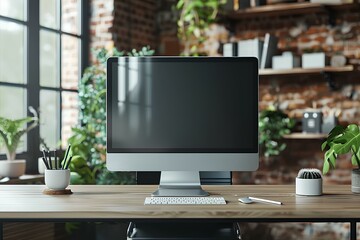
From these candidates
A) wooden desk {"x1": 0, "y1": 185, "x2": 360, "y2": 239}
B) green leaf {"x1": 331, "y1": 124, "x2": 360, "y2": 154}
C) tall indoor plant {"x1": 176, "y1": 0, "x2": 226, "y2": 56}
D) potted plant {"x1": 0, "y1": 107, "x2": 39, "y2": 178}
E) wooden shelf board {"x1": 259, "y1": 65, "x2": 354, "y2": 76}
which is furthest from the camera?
tall indoor plant {"x1": 176, "y1": 0, "x2": 226, "y2": 56}

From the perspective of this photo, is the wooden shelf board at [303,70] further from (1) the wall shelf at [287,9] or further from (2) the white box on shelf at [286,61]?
(1) the wall shelf at [287,9]

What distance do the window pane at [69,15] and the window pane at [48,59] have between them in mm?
221

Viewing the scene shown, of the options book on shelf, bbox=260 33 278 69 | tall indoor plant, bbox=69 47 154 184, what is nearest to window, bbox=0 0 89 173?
tall indoor plant, bbox=69 47 154 184

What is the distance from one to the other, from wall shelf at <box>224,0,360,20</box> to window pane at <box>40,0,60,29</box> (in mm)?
1476

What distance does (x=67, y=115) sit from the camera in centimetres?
472

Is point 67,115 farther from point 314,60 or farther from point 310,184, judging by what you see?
point 310,184

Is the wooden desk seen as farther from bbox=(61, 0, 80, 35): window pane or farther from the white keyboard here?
bbox=(61, 0, 80, 35): window pane

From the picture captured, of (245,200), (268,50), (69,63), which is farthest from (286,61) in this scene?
(245,200)

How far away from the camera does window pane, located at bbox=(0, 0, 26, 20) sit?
3955 mm

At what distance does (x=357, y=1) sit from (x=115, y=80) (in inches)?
117

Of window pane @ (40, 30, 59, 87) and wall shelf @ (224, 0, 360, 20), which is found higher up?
wall shelf @ (224, 0, 360, 20)

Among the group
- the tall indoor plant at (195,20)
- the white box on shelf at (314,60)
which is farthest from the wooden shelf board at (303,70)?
the tall indoor plant at (195,20)

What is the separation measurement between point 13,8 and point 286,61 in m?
2.25

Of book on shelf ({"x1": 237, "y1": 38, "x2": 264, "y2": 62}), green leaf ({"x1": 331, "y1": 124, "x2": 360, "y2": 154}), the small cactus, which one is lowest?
the small cactus
